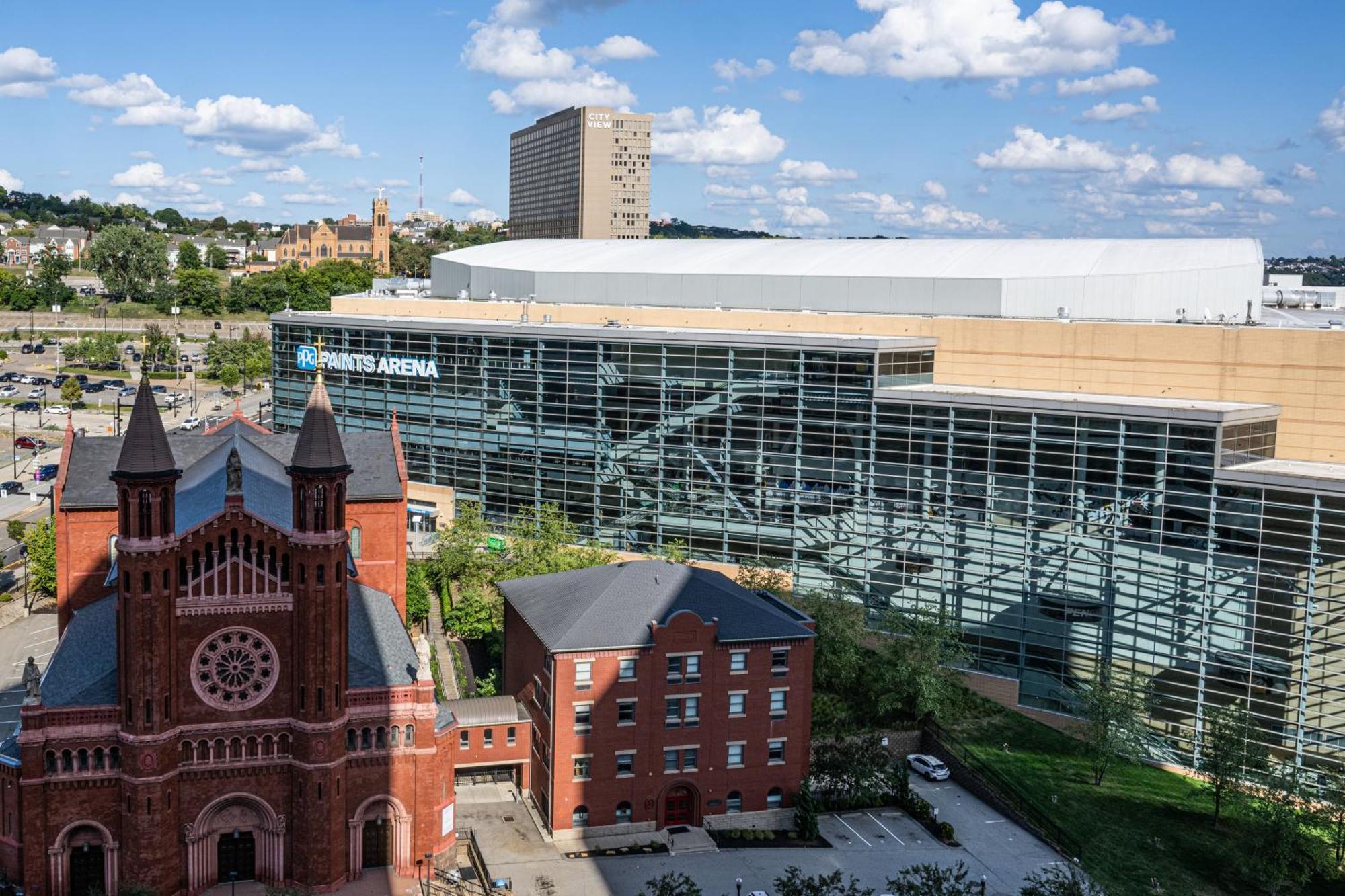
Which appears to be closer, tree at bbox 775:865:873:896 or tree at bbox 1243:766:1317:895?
tree at bbox 775:865:873:896

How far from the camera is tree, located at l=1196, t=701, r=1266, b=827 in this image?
68375mm

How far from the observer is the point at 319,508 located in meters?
51.8

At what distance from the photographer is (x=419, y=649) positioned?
185ft

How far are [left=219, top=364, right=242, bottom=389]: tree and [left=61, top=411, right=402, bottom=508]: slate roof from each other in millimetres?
112576

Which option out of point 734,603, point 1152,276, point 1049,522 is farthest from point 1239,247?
point 734,603

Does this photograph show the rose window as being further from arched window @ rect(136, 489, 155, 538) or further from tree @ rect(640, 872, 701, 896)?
tree @ rect(640, 872, 701, 896)

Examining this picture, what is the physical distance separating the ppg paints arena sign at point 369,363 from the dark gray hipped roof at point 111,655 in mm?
41652

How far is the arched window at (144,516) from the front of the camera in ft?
162

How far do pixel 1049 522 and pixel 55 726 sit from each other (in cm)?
5784

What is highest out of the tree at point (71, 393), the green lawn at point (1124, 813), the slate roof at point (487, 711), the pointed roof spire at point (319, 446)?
the pointed roof spire at point (319, 446)

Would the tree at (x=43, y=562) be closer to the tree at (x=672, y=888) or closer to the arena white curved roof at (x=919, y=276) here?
the arena white curved roof at (x=919, y=276)

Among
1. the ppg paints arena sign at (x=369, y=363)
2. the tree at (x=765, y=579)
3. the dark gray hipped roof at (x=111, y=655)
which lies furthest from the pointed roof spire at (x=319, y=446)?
the ppg paints arena sign at (x=369, y=363)

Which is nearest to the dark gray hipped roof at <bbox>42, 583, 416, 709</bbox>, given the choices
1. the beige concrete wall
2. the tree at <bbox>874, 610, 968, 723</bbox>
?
the tree at <bbox>874, 610, 968, 723</bbox>

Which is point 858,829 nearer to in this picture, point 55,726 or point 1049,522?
point 1049,522
